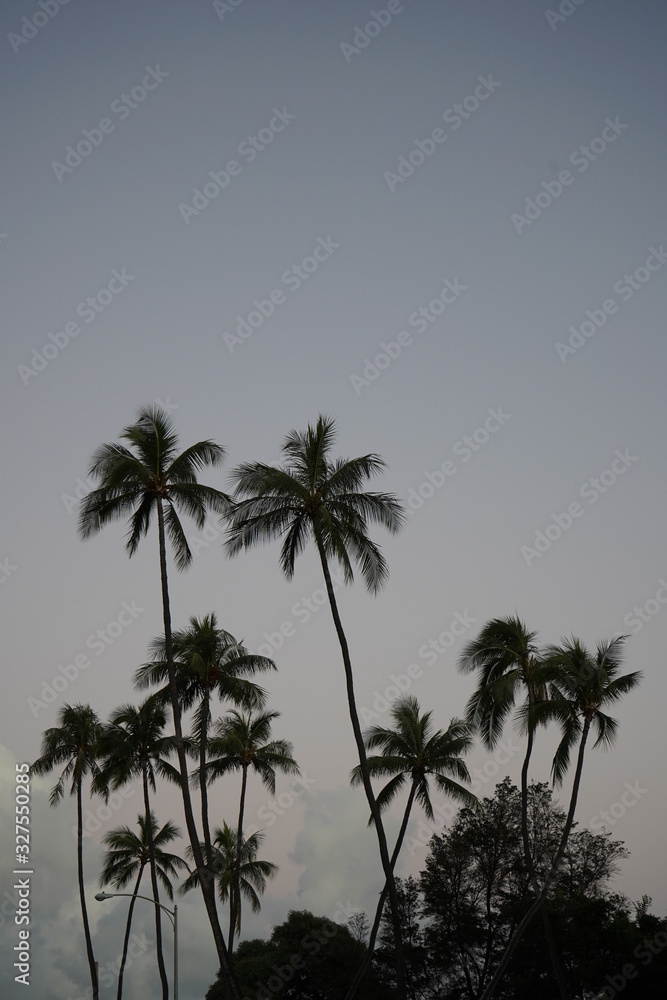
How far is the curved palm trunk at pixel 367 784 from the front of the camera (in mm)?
27837

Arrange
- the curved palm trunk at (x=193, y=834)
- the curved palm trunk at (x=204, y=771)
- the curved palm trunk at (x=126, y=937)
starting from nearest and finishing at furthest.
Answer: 1. the curved palm trunk at (x=193, y=834)
2. the curved palm trunk at (x=204, y=771)
3. the curved palm trunk at (x=126, y=937)

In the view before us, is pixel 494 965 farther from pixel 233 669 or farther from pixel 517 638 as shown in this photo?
pixel 233 669

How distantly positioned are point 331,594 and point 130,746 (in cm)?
2007

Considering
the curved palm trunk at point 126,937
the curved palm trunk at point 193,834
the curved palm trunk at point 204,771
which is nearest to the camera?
the curved palm trunk at point 193,834

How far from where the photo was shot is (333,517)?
3008 cm

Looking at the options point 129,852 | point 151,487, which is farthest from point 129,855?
point 151,487

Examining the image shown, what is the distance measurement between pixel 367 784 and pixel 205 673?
10.3 meters

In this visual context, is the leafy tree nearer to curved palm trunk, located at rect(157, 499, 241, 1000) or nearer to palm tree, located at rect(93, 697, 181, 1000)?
palm tree, located at rect(93, 697, 181, 1000)

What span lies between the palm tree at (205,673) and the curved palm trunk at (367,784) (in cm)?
779

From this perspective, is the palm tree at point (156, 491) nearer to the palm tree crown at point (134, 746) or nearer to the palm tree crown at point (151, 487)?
the palm tree crown at point (151, 487)

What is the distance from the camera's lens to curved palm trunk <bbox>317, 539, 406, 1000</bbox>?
2784 centimetres

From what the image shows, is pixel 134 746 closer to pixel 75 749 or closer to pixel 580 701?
pixel 75 749

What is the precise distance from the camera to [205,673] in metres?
36.2

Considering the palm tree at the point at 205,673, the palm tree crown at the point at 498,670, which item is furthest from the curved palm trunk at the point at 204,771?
the palm tree crown at the point at 498,670
